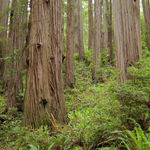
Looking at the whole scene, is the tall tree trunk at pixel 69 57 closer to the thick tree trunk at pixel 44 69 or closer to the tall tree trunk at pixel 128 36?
the tall tree trunk at pixel 128 36

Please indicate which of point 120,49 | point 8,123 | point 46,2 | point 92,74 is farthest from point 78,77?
point 46,2

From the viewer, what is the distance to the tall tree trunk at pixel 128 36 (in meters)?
7.42

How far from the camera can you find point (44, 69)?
16.8 ft

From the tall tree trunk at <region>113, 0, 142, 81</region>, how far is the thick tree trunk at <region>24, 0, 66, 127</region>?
3161 mm

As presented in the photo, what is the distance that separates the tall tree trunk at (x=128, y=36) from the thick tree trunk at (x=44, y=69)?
10.4 feet

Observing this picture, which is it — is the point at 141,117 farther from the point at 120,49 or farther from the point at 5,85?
the point at 5,85

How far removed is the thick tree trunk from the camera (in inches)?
195

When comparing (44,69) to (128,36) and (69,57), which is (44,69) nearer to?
(128,36)

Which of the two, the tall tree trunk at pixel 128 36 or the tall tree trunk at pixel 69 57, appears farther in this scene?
the tall tree trunk at pixel 69 57

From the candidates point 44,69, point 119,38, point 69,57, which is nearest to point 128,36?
point 119,38

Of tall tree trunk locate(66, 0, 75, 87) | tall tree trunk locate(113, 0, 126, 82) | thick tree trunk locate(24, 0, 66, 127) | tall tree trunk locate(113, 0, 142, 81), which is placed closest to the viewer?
thick tree trunk locate(24, 0, 66, 127)

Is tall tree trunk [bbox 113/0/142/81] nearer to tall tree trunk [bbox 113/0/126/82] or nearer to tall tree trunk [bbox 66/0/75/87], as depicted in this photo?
tall tree trunk [bbox 113/0/126/82]

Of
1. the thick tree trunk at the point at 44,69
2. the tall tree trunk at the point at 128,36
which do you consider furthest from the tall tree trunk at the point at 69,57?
the thick tree trunk at the point at 44,69

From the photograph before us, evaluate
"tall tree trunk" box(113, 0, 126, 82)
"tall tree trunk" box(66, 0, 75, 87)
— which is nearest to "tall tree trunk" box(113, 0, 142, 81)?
"tall tree trunk" box(113, 0, 126, 82)
